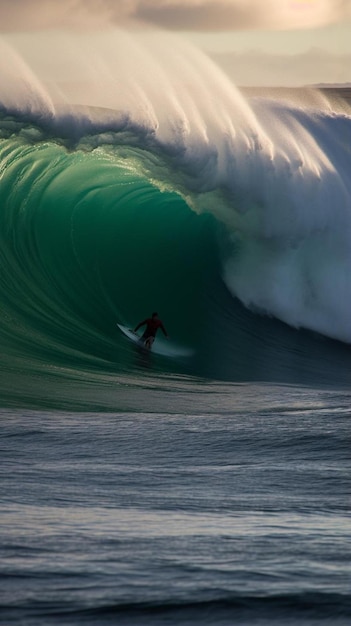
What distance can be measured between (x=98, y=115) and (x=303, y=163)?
3.69 metres

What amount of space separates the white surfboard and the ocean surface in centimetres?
5

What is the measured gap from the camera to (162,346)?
13258 mm

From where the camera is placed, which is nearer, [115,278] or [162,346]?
[162,346]

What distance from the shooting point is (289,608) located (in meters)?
3.87

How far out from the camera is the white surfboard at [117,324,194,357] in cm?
1290

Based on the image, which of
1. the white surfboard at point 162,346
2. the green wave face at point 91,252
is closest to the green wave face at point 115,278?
the green wave face at point 91,252

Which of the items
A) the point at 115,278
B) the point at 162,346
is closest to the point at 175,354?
the point at 162,346

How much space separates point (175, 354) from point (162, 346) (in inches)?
14.1

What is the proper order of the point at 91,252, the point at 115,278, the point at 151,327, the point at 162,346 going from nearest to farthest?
1. the point at 151,327
2. the point at 162,346
3. the point at 115,278
4. the point at 91,252

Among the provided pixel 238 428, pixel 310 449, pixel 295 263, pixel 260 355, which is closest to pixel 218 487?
pixel 310 449

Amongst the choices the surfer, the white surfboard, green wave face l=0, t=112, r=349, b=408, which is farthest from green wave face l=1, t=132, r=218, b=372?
the surfer

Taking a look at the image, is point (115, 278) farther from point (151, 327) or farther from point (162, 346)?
point (151, 327)

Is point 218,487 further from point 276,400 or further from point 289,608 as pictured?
point 276,400

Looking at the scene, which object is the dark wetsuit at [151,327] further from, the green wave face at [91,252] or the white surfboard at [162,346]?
the green wave face at [91,252]
